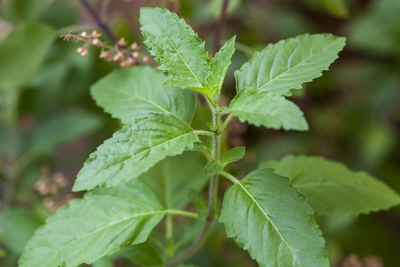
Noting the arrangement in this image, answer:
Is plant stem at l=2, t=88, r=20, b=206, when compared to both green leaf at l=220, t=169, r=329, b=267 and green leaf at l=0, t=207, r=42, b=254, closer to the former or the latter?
green leaf at l=0, t=207, r=42, b=254

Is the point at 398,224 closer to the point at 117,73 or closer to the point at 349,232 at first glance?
the point at 349,232

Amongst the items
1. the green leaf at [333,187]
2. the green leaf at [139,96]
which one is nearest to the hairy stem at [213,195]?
the green leaf at [139,96]

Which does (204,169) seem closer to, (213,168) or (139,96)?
(213,168)

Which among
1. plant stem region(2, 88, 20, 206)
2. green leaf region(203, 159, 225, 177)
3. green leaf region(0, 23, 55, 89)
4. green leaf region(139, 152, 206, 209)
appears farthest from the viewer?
plant stem region(2, 88, 20, 206)

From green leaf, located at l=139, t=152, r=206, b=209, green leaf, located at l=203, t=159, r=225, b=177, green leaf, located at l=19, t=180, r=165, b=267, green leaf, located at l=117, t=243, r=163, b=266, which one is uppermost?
green leaf, located at l=139, t=152, r=206, b=209

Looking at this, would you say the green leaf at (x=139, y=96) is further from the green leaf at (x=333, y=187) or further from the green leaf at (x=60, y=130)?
the green leaf at (x=60, y=130)

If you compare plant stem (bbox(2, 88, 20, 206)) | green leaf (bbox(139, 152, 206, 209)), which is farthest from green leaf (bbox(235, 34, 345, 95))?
plant stem (bbox(2, 88, 20, 206))
